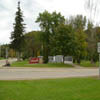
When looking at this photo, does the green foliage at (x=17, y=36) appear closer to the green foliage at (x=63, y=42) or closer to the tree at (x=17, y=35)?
the tree at (x=17, y=35)

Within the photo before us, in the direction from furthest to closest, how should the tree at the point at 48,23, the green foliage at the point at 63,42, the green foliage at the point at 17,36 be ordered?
the green foliage at the point at 17,36, the tree at the point at 48,23, the green foliage at the point at 63,42

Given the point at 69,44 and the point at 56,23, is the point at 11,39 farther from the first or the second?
the point at 69,44

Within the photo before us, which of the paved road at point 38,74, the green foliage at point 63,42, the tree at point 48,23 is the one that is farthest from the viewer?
the tree at point 48,23

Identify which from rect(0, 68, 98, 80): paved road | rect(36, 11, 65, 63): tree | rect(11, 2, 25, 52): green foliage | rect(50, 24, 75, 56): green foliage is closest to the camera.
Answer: rect(0, 68, 98, 80): paved road

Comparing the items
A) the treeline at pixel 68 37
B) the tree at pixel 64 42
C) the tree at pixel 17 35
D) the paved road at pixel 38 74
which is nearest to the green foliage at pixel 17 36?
the tree at pixel 17 35

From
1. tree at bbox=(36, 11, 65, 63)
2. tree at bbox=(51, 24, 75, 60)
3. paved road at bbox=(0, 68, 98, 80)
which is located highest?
tree at bbox=(36, 11, 65, 63)

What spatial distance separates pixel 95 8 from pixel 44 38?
27609 mm

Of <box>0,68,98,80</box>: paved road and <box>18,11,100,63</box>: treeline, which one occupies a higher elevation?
<box>18,11,100,63</box>: treeline

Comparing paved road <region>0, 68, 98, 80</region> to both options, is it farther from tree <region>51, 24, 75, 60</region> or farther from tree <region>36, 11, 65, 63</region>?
tree <region>36, 11, 65, 63</region>

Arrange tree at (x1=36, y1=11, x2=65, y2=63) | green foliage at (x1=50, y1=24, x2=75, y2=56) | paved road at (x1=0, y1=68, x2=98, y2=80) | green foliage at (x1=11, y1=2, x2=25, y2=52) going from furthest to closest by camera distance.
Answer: green foliage at (x1=11, y1=2, x2=25, y2=52)
tree at (x1=36, y1=11, x2=65, y2=63)
green foliage at (x1=50, y1=24, x2=75, y2=56)
paved road at (x1=0, y1=68, x2=98, y2=80)

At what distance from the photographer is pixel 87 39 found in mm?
39469

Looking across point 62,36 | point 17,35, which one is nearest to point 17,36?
point 17,35

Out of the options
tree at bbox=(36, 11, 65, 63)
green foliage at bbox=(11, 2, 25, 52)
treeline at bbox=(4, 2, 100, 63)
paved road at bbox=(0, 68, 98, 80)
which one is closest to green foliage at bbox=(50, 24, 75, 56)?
treeline at bbox=(4, 2, 100, 63)

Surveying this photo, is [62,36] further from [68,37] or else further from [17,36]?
[17,36]
